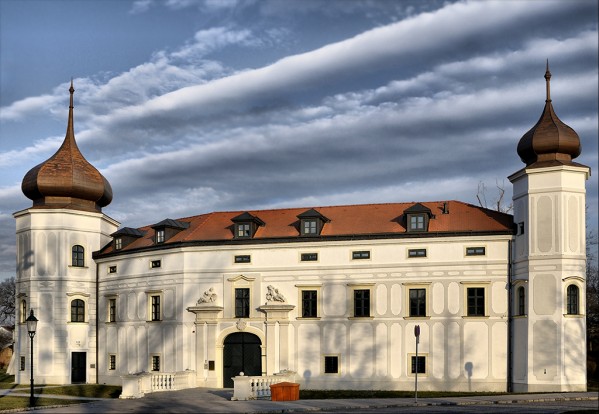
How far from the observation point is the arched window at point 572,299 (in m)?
39.9

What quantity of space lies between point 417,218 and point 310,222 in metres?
5.76

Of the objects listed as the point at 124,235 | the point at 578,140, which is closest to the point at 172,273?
the point at 124,235

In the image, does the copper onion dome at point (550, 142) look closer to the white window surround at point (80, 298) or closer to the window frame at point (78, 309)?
the white window surround at point (80, 298)

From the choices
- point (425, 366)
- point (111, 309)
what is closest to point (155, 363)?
point (111, 309)

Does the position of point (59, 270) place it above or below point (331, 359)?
above

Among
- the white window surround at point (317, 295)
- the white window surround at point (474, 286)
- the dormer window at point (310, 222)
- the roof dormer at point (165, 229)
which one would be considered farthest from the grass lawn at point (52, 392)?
the white window surround at point (474, 286)

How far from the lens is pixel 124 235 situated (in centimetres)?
5062

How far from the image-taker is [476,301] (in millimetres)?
42375

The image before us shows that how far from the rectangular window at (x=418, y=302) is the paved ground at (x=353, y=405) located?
8.13 meters

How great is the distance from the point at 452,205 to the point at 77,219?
2243 cm

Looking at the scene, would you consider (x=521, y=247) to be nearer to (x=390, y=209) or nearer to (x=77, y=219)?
(x=390, y=209)

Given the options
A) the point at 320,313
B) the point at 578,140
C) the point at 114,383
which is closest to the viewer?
the point at 578,140

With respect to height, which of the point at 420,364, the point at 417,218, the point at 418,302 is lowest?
the point at 420,364

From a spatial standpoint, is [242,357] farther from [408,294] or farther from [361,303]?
[408,294]
